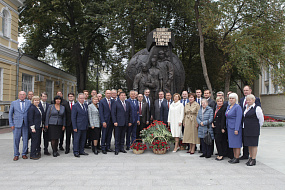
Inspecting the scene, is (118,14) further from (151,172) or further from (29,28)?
(151,172)

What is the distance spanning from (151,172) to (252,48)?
1417 cm

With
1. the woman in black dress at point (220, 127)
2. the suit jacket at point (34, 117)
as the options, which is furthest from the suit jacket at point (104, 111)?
the woman in black dress at point (220, 127)

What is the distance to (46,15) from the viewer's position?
22.2 meters

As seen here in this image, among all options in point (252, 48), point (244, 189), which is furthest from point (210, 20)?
point (244, 189)

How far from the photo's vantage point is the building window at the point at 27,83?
19.2 metres

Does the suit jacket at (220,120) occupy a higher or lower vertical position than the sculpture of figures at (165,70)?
lower

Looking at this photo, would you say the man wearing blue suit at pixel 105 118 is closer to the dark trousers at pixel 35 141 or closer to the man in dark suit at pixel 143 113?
the man in dark suit at pixel 143 113

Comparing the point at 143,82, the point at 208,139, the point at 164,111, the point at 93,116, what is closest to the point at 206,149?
the point at 208,139

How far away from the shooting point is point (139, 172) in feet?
17.6

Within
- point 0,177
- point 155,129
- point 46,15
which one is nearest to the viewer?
point 0,177

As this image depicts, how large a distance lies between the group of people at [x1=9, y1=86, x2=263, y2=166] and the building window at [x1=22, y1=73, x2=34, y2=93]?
43.9 feet

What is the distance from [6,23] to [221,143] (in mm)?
15892

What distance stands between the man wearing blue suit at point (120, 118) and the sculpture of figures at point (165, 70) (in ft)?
13.3

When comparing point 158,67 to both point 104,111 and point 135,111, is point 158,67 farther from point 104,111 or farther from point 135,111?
point 104,111
